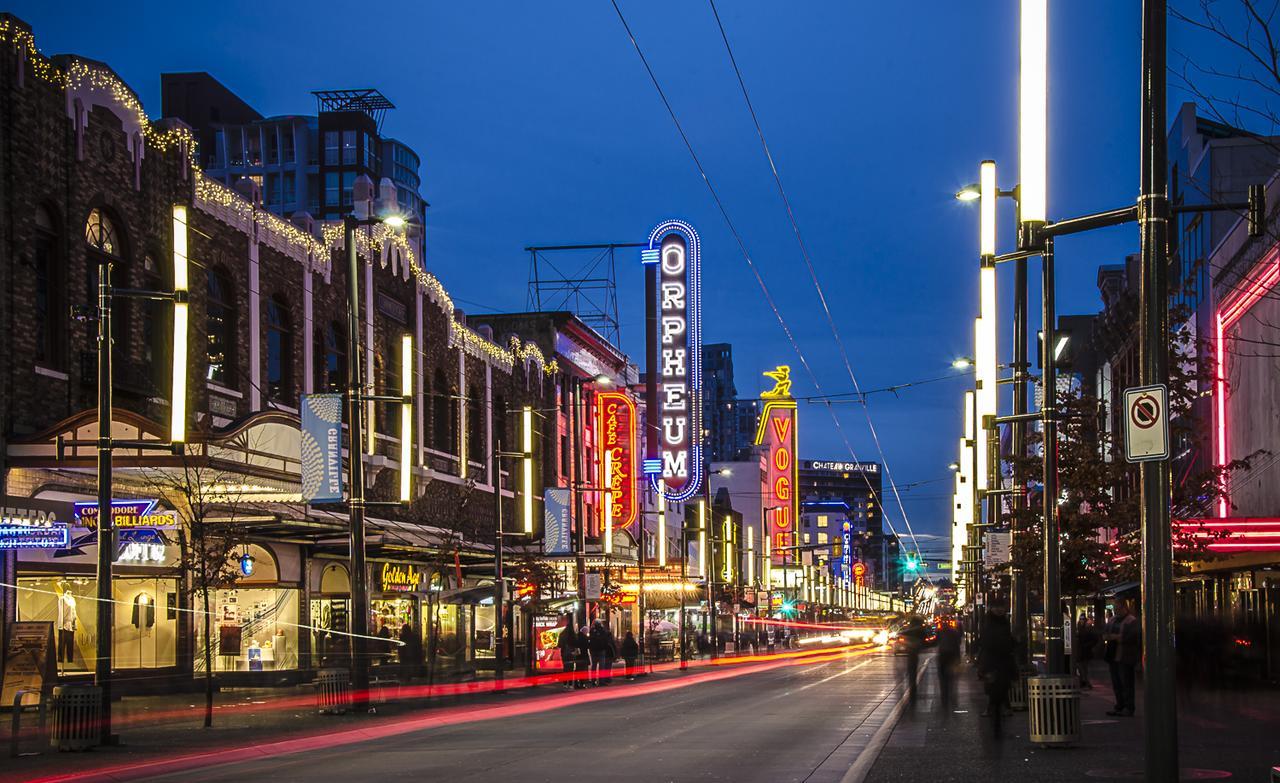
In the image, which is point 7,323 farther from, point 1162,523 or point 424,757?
point 1162,523

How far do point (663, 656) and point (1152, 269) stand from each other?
66.5 metres

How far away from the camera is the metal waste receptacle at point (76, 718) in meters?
21.1

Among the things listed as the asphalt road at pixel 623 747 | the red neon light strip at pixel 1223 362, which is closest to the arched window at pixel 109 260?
the asphalt road at pixel 623 747

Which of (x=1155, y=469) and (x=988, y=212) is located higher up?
(x=988, y=212)

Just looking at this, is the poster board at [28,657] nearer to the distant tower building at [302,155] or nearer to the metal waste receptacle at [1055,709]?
the metal waste receptacle at [1055,709]

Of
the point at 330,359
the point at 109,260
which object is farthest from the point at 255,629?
the point at 109,260

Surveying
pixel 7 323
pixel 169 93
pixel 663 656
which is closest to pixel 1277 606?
pixel 7 323

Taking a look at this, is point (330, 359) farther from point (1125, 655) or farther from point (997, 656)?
point (997, 656)

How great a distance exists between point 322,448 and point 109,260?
5.91m

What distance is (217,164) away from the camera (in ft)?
430

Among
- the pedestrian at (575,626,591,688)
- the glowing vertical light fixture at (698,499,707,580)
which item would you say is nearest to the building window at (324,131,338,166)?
the glowing vertical light fixture at (698,499,707,580)

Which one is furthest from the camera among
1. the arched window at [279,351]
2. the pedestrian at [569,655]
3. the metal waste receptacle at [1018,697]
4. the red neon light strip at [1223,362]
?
the pedestrian at [569,655]

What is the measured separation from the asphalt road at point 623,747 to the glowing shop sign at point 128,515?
529 cm

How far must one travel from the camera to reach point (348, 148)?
441 feet
